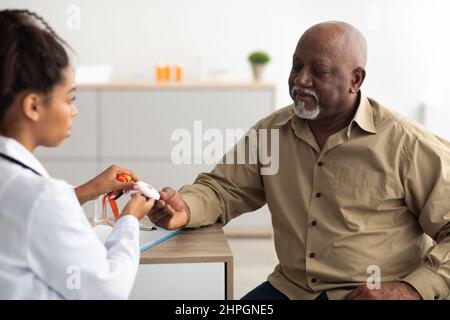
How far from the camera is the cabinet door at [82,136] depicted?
507cm

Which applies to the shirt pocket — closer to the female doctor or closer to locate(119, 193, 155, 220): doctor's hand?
locate(119, 193, 155, 220): doctor's hand

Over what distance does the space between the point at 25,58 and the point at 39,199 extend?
0.29 meters

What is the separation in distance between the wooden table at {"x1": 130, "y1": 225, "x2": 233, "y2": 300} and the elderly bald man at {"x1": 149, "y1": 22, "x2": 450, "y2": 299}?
0.77 ft

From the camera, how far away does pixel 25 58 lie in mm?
1353

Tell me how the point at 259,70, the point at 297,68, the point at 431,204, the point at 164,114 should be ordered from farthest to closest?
the point at 259,70, the point at 164,114, the point at 297,68, the point at 431,204

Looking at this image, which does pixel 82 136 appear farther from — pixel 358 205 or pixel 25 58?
pixel 25 58

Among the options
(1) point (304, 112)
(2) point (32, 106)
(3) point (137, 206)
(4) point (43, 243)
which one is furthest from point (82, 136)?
(4) point (43, 243)

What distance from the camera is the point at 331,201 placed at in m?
2.04

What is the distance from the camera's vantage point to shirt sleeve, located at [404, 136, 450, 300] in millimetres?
1834

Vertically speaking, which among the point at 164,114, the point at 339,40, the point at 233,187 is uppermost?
the point at 339,40

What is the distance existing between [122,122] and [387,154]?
3365 mm

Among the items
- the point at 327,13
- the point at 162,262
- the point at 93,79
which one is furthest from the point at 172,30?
the point at 162,262

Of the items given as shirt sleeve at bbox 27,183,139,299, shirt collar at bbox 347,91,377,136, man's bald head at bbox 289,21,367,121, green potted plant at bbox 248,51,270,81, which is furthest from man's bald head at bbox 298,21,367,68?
green potted plant at bbox 248,51,270,81
